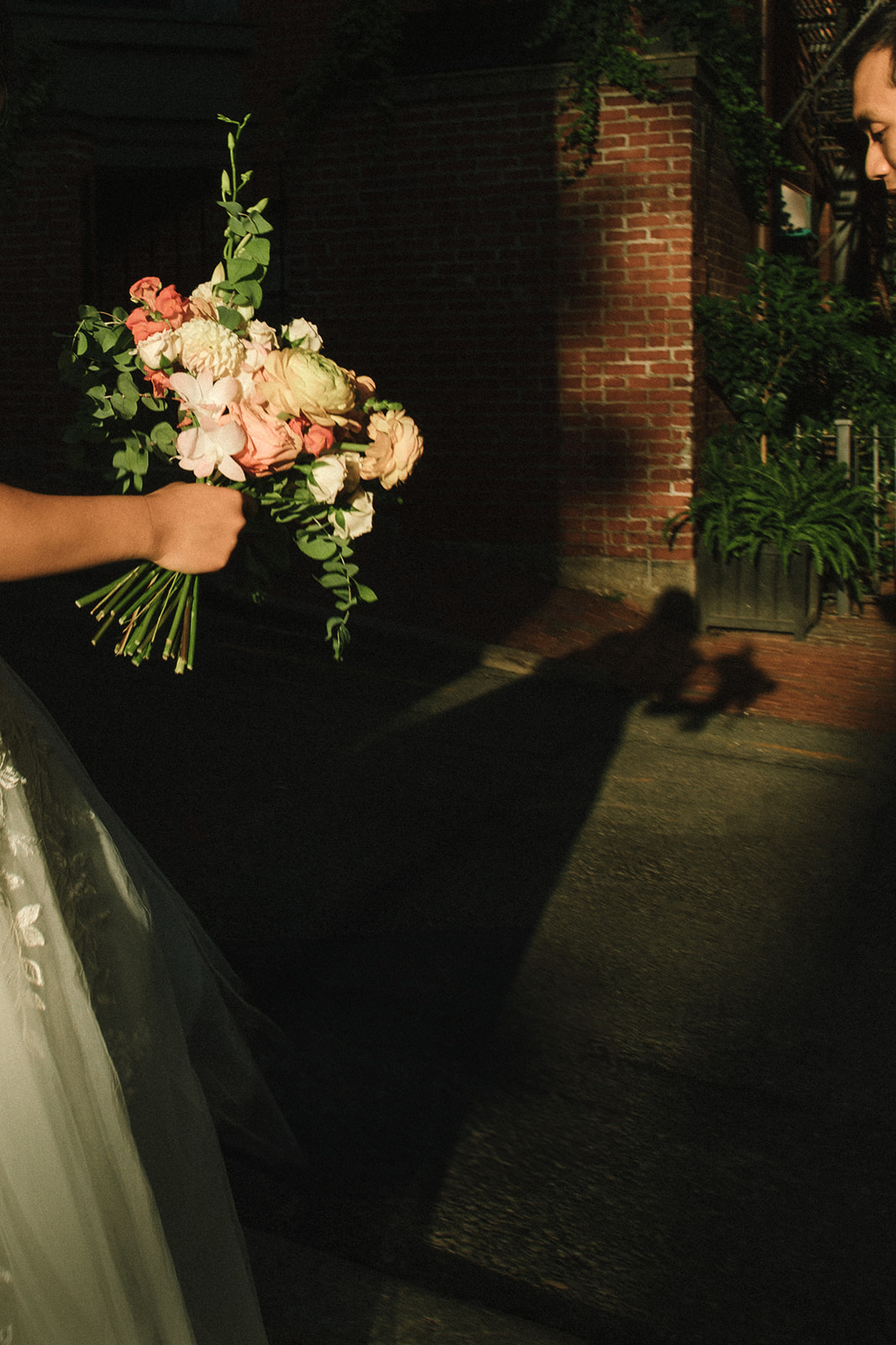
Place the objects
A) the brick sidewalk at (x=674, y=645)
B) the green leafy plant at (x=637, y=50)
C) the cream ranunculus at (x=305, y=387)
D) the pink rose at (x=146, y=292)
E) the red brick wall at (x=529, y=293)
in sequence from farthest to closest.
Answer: the red brick wall at (x=529, y=293)
the green leafy plant at (x=637, y=50)
the brick sidewalk at (x=674, y=645)
the pink rose at (x=146, y=292)
the cream ranunculus at (x=305, y=387)

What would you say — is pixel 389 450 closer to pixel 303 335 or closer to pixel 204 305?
pixel 303 335

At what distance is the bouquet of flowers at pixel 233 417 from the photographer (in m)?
2.11

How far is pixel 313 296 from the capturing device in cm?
1062

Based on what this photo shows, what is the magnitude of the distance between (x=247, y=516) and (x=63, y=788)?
23.1 inches

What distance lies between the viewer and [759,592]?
8898 mm

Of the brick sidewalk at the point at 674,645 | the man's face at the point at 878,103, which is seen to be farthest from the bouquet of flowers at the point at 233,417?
the brick sidewalk at the point at 674,645

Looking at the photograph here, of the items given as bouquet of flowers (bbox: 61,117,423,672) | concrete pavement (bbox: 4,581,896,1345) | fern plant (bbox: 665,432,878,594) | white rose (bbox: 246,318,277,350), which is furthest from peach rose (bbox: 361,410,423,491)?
fern plant (bbox: 665,432,878,594)

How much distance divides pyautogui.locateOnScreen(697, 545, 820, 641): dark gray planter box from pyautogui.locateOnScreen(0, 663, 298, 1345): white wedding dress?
23.7 ft

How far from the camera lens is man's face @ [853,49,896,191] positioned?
7.41 feet

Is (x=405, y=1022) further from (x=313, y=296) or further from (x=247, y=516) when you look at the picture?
(x=313, y=296)

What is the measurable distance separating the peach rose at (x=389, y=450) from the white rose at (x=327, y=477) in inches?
3.6

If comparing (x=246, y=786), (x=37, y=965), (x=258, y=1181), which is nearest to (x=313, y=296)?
(x=246, y=786)

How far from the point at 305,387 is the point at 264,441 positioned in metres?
0.11

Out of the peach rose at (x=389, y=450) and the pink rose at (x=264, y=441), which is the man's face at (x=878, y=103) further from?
the pink rose at (x=264, y=441)
